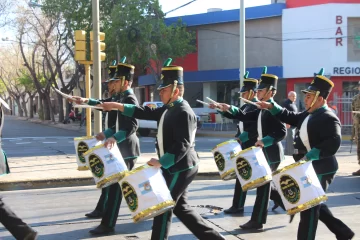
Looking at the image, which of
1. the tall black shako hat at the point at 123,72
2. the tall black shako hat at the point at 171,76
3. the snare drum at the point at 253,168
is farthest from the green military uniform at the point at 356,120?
the tall black shako hat at the point at 171,76

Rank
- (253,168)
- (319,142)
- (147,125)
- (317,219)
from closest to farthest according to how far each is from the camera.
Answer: (317,219) < (319,142) < (253,168) < (147,125)

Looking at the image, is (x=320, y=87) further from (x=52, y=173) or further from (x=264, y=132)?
(x=52, y=173)

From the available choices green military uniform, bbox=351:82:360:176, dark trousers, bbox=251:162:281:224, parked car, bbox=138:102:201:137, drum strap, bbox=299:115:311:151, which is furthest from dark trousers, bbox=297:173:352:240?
parked car, bbox=138:102:201:137

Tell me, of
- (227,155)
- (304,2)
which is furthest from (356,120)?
(304,2)

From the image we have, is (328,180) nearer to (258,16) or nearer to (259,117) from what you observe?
(259,117)

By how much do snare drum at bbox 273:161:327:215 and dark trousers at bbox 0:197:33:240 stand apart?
2809mm

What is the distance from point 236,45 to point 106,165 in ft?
81.8

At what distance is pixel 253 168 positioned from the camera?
640 centimetres

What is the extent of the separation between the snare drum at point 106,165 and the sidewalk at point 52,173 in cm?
453

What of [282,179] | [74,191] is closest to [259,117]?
[282,179]

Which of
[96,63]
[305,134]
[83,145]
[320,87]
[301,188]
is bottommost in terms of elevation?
[301,188]

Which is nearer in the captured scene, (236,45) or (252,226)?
(252,226)

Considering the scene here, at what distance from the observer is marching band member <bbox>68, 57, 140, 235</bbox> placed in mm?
6668

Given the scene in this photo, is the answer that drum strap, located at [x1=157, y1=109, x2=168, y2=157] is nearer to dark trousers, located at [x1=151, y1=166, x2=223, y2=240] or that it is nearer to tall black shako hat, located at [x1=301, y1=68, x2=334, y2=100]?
dark trousers, located at [x1=151, y1=166, x2=223, y2=240]
